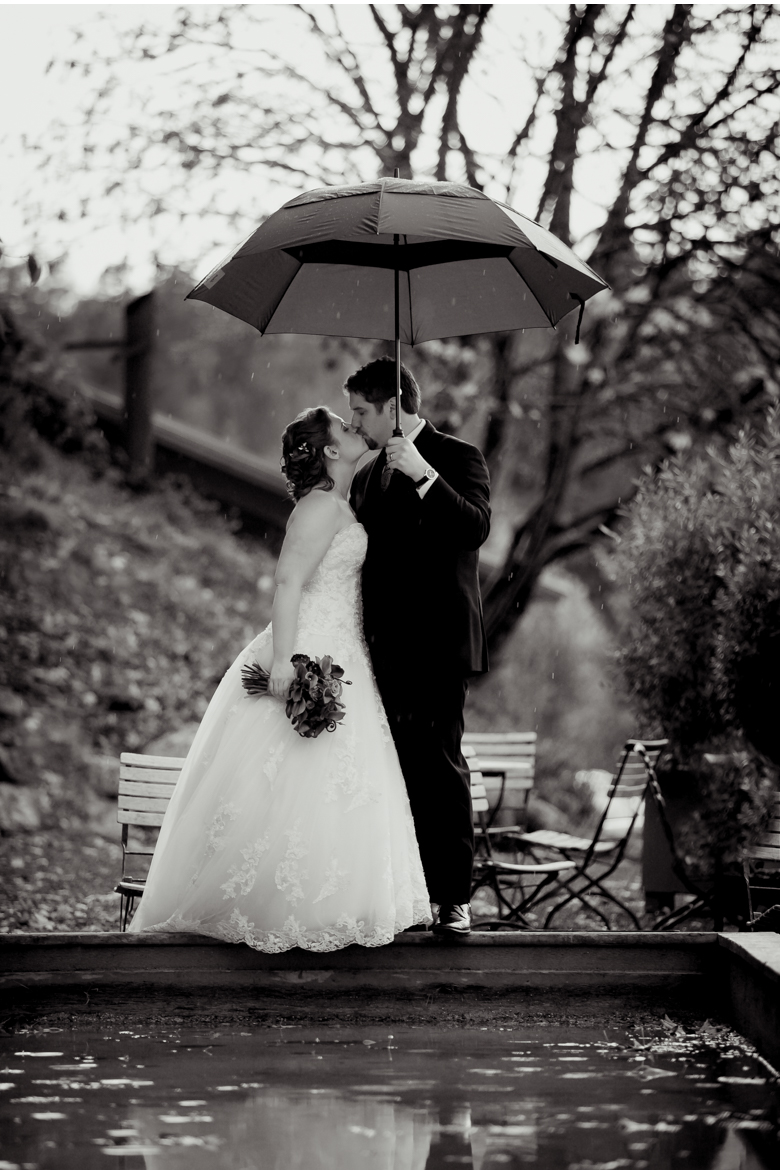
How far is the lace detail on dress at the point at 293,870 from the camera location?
182 inches

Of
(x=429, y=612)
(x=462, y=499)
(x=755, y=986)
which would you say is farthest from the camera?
(x=429, y=612)

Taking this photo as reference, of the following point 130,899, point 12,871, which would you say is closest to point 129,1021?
point 130,899

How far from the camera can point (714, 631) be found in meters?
7.44

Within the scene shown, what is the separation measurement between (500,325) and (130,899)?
119 inches

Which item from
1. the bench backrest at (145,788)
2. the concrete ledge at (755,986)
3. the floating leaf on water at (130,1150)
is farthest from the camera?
the bench backrest at (145,788)

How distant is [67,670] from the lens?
41.7ft

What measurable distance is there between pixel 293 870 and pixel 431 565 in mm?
1298

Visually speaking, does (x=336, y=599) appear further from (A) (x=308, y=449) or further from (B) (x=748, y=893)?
(B) (x=748, y=893)

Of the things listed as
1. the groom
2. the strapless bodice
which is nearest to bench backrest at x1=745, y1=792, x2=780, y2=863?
the groom

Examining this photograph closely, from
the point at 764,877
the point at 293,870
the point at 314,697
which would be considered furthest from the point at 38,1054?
the point at 764,877

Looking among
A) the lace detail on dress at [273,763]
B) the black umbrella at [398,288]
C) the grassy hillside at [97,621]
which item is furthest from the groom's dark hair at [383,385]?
the grassy hillside at [97,621]

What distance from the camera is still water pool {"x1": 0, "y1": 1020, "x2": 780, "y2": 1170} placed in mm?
3330

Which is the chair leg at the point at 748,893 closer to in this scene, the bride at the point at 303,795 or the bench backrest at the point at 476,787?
the bench backrest at the point at 476,787

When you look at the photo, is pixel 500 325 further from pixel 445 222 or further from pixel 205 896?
pixel 205 896
